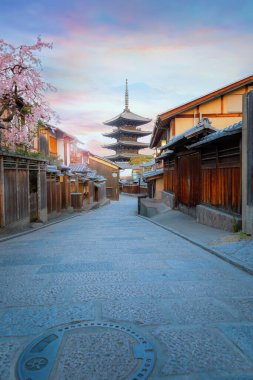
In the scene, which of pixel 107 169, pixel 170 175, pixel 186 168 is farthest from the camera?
pixel 107 169

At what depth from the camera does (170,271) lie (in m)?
5.95

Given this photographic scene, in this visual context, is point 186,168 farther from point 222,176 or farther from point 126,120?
point 126,120

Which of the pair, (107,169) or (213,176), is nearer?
(213,176)

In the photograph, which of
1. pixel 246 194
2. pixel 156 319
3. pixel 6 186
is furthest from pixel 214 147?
pixel 156 319

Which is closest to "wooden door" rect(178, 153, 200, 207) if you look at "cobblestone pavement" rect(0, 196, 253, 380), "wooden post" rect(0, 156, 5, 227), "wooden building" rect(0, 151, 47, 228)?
"wooden building" rect(0, 151, 47, 228)

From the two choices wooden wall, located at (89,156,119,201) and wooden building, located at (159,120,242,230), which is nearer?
wooden building, located at (159,120,242,230)

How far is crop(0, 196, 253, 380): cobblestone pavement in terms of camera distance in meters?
2.89

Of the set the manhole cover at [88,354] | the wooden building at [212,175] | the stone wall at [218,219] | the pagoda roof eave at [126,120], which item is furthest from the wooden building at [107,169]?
the manhole cover at [88,354]

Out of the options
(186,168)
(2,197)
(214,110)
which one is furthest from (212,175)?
(214,110)

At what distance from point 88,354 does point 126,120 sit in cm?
6235

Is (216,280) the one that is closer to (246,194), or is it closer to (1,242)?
(246,194)

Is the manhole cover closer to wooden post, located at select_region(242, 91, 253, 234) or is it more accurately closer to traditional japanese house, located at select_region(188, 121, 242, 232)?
wooden post, located at select_region(242, 91, 253, 234)

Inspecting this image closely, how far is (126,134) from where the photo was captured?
217 ft

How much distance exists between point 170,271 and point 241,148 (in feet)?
16.0
